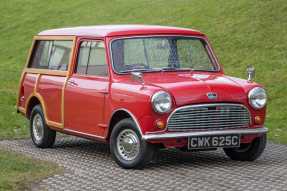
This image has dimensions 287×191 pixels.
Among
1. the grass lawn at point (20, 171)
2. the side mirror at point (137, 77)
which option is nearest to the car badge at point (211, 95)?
the side mirror at point (137, 77)

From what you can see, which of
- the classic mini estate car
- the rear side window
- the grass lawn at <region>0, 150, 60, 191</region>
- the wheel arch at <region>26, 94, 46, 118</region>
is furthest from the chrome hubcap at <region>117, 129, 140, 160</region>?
the wheel arch at <region>26, 94, 46, 118</region>

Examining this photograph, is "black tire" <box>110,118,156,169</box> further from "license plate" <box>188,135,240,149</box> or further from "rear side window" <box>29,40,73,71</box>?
"rear side window" <box>29,40,73,71</box>

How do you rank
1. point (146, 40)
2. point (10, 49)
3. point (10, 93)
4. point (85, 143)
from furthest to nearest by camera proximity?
1. point (10, 49)
2. point (10, 93)
3. point (85, 143)
4. point (146, 40)

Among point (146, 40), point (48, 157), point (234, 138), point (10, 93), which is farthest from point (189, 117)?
point (10, 93)

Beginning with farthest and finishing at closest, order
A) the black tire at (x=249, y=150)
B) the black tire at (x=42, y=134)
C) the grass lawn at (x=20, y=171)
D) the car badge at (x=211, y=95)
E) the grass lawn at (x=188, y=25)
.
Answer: the grass lawn at (x=188, y=25), the black tire at (x=42, y=134), the black tire at (x=249, y=150), the car badge at (x=211, y=95), the grass lawn at (x=20, y=171)

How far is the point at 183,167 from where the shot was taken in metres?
9.59

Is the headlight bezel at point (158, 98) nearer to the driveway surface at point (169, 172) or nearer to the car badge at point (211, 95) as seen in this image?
the car badge at point (211, 95)

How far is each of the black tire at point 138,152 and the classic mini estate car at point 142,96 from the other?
1 centimetres

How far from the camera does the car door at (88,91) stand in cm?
1003

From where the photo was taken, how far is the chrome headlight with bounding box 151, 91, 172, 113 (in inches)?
357

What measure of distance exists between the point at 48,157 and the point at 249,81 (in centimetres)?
286

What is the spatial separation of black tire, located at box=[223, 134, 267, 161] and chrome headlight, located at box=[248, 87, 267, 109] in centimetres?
44

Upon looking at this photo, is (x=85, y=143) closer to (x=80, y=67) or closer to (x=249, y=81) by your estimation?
(x=80, y=67)

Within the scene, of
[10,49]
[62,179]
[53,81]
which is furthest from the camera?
[10,49]
